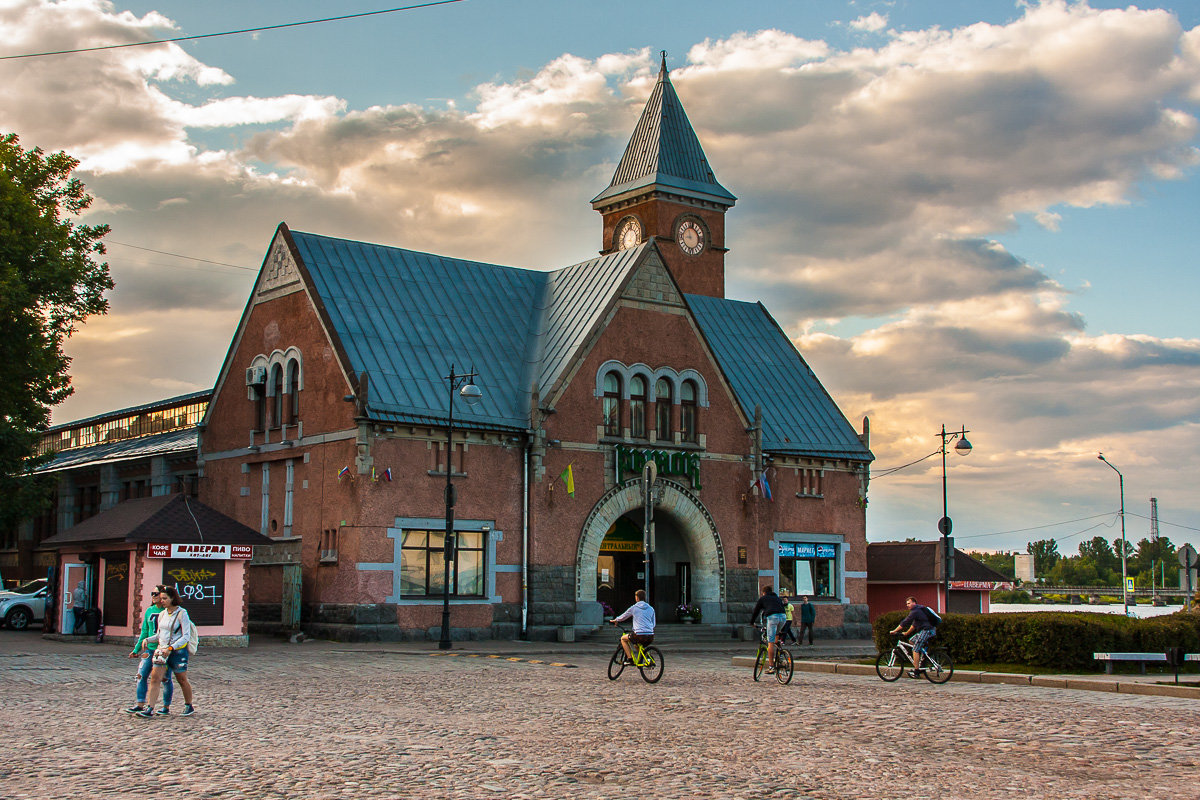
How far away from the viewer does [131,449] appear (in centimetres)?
5038

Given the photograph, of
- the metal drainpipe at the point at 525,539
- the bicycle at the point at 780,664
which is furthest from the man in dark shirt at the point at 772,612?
the metal drainpipe at the point at 525,539

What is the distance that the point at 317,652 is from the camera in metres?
31.0

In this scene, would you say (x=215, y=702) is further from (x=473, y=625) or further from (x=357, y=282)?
(x=357, y=282)

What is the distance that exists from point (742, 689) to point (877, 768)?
31.1 feet

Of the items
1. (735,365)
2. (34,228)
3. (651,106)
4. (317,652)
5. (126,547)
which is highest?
(651,106)

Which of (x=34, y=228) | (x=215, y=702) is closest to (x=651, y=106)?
(x=34, y=228)

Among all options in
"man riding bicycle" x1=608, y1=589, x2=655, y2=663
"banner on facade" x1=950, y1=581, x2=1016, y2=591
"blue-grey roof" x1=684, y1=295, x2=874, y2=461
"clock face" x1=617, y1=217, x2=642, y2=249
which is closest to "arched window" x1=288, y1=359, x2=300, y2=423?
"blue-grey roof" x1=684, y1=295, x2=874, y2=461

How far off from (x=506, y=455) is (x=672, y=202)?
2012 cm

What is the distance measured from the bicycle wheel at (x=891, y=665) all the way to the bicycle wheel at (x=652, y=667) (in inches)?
180

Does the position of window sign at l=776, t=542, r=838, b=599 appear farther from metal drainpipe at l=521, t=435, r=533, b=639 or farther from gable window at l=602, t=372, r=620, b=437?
metal drainpipe at l=521, t=435, r=533, b=639

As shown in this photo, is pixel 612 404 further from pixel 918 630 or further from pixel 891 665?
pixel 918 630

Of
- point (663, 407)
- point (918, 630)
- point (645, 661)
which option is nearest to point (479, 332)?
point (663, 407)

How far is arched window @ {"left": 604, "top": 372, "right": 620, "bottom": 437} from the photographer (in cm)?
4034

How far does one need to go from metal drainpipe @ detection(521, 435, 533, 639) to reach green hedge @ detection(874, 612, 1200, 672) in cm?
1299
